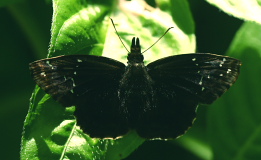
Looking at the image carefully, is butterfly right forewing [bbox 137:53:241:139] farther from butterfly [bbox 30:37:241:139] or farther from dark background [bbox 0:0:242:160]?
dark background [bbox 0:0:242:160]

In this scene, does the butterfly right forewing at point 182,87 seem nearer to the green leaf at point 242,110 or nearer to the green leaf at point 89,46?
the green leaf at point 89,46

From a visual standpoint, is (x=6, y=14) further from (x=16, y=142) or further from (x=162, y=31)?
(x=162, y=31)

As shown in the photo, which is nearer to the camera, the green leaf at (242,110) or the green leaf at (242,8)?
the green leaf at (242,8)

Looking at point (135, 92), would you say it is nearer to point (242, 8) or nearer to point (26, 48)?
point (242, 8)

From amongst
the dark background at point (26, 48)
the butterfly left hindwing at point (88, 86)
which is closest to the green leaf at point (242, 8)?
the butterfly left hindwing at point (88, 86)

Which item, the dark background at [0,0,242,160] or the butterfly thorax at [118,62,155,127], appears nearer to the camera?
the butterfly thorax at [118,62,155,127]

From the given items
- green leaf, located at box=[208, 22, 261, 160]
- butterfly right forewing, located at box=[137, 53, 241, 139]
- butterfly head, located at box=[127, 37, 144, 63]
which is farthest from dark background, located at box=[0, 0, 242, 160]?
butterfly head, located at box=[127, 37, 144, 63]

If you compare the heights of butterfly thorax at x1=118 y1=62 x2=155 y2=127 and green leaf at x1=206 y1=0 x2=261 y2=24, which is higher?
green leaf at x1=206 y1=0 x2=261 y2=24
